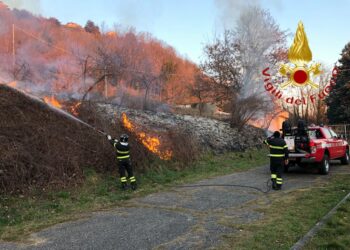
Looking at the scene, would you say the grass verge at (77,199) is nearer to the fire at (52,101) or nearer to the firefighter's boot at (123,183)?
the firefighter's boot at (123,183)

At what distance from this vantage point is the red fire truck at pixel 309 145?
12094mm

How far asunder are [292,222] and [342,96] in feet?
93.3

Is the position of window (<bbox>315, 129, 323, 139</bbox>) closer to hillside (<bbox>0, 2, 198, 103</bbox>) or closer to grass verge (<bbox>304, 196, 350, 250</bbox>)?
grass verge (<bbox>304, 196, 350, 250</bbox>)

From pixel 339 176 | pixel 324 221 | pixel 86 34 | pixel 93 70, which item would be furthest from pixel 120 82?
pixel 324 221

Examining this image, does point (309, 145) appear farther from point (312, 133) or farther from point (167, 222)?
point (167, 222)

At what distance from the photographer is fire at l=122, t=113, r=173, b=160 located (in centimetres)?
1307

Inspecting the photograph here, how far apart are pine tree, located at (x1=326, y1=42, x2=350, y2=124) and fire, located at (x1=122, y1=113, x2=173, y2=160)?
2162 cm

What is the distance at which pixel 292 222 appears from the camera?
6.36 meters

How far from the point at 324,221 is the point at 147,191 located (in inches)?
198

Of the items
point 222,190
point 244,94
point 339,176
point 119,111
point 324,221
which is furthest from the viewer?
point 244,94

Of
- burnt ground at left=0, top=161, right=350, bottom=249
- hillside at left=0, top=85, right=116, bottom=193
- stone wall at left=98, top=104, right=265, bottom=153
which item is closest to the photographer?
burnt ground at left=0, top=161, right=350, bottom=249

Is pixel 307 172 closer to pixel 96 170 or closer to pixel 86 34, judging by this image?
pixel 96 170

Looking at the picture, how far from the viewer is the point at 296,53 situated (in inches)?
664

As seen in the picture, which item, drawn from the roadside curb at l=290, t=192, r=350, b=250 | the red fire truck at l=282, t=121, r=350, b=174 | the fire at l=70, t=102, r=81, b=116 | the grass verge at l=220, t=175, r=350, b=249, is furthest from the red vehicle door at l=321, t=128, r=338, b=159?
the fire at l=70, t=102, r=81, b=116
